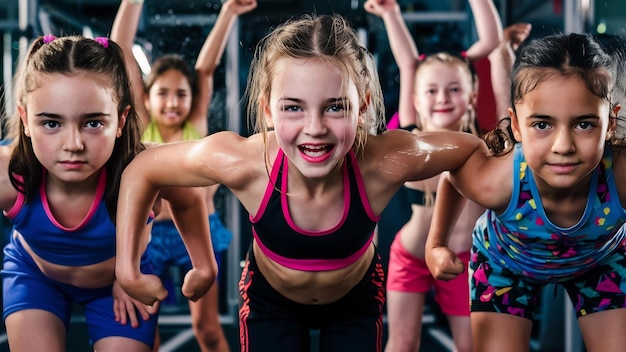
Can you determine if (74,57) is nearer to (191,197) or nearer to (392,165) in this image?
(191,197)

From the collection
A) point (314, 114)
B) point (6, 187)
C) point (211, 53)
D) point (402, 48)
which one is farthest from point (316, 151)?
point (211, 53)

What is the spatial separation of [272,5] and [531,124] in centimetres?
206

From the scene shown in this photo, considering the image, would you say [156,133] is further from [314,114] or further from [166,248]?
[314,114]

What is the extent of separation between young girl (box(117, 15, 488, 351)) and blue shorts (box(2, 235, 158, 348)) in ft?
0.63

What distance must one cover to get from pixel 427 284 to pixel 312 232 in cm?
89

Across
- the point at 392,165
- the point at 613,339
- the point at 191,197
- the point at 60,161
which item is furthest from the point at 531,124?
the point at 60,161

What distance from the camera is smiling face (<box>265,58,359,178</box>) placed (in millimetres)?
1398

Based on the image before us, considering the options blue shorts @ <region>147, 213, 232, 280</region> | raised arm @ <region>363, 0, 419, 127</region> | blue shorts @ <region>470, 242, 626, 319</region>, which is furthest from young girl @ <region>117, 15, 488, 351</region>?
blue shorts @ <region>147, 213, 232, 280</region>

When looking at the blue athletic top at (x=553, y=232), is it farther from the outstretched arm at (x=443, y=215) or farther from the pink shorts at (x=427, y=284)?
the pink shorts at (x=427, y=284)

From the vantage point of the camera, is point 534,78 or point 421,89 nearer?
point 534,78

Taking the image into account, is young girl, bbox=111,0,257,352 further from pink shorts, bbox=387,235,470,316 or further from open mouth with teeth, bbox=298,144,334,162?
open mouth with teeth, bbox=298,144,334,162

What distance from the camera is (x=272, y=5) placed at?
3.31 metres

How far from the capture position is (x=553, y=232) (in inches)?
60.6

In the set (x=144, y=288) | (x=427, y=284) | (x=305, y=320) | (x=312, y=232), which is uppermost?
(x=312, y=232)
